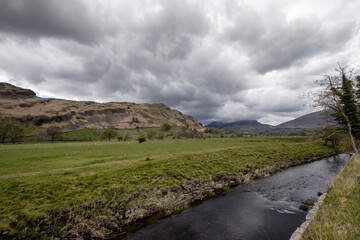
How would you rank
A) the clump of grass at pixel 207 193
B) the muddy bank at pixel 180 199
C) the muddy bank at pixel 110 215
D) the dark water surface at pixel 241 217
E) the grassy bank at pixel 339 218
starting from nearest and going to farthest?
the grassy bank at pixel 339 218 → the muddy bank at pixel 110 215 → the dark water surface at pixel 241 217 → the muddy bank at pixel 180 199 → the clump of grass at pixel 207 193

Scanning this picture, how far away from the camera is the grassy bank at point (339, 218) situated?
7.09 m

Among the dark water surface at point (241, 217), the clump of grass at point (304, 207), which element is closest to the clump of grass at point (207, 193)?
the dark water surface at point (241, 217)

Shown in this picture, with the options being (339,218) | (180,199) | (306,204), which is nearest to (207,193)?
(180,199)

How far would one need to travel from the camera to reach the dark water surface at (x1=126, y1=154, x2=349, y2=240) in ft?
40.1

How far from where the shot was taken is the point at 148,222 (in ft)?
46.2

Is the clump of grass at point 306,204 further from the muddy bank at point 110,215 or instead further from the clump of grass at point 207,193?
the clump of grass at point 207,193

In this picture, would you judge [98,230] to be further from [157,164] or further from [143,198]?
[157,164]

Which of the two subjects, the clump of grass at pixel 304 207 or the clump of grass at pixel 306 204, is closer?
the clump of grass at pixel 304 207

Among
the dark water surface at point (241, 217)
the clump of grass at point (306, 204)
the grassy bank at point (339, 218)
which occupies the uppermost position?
the grassy bank at point (339, 218)

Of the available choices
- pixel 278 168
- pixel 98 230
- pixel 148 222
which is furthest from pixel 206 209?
pixel 278 168

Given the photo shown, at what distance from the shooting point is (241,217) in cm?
1465

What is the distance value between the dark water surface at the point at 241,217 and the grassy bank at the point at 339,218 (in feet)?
11.3

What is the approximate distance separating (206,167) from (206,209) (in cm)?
1106

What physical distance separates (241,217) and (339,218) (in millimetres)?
7612
